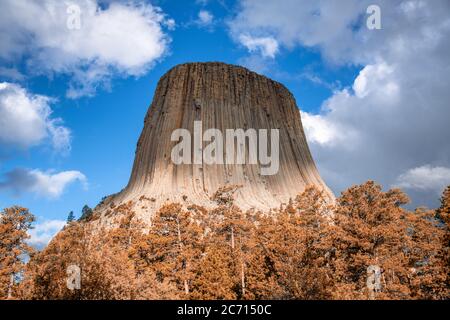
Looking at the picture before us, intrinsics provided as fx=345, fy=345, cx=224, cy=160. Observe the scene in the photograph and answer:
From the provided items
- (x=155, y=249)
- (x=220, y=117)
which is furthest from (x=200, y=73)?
(x=155, y=249)

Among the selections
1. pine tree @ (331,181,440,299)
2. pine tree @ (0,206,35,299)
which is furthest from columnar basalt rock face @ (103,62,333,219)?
pine tree @ (331,181,440,299)

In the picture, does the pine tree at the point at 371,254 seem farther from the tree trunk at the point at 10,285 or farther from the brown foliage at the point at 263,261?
the tree trunk at the point at 10,285

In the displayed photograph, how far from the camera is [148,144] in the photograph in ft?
247

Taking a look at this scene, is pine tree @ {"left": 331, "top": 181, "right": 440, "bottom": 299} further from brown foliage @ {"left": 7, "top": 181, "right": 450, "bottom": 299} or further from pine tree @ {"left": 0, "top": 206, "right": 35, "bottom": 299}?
pine tree @ {"left": 0, "top": 206, "right": 35, "bottom": 299}

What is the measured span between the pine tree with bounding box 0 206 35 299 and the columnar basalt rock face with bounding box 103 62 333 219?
29.4m

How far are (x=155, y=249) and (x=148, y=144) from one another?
50.1 m

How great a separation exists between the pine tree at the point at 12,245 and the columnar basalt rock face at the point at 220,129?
2938cm

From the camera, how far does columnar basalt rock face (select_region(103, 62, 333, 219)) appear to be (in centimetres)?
6544

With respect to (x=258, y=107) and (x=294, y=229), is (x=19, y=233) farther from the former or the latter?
(x=258, y=107)

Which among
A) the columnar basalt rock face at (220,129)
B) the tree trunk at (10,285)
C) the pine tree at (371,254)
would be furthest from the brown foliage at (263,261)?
the columnar basalt rock face at (220,129)

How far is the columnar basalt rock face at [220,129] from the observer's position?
65.4 metres

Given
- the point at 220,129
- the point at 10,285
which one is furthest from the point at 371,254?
the point at 220,129
